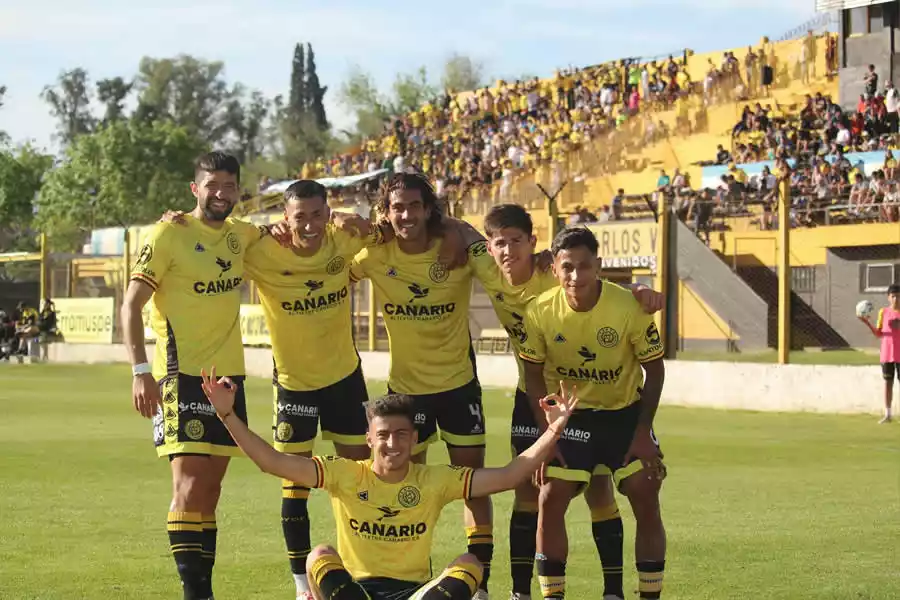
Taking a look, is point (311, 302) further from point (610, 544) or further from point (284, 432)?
point (610, 544)

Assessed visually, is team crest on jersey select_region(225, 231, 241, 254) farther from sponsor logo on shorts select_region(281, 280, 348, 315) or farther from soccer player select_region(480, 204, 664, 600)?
soccer player select_region(480, 204, 664, 600)

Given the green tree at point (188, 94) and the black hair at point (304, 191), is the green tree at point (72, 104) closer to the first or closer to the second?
the green tree at point (188, 94)

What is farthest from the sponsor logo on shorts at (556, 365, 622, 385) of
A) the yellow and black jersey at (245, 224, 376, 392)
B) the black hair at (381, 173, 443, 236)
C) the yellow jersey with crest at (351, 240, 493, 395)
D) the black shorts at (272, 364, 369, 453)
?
the yellow and black jersey at (245, 224, 376, 392)

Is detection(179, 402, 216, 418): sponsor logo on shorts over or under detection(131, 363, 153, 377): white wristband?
under

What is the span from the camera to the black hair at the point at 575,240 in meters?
7.96

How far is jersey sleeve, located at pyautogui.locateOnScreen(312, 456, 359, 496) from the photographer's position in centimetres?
741

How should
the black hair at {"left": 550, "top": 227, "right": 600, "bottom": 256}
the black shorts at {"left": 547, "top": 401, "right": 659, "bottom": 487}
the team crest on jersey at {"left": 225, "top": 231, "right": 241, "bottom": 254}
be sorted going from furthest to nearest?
the team crest on jersey at {"left": 225, "top": 231, "right": 241, "bottom": 254} → the black shorts at {"left": 547, "top": 401, "right": 659, "bottom": 487} → the black hair at {"left": 550, "top": 227, "right": 600, "bottom": 256}

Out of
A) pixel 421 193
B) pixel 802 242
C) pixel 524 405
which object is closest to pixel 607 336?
pixel 524 405

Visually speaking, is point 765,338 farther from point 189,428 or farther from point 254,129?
point 254,129

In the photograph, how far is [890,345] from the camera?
20438 mm

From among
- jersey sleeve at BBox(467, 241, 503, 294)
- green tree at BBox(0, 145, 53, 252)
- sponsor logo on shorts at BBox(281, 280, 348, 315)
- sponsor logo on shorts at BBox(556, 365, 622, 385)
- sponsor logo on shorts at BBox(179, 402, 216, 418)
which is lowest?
sponsor logo on shorts at BBox(179, 402, 216, 418)

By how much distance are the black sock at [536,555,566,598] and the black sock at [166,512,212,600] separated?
1.79 meters

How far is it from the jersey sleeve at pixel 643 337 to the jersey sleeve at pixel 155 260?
2628 millimetres

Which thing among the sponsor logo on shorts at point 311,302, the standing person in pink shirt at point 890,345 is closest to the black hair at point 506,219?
the sponsor logo on shorts at point 311,302
